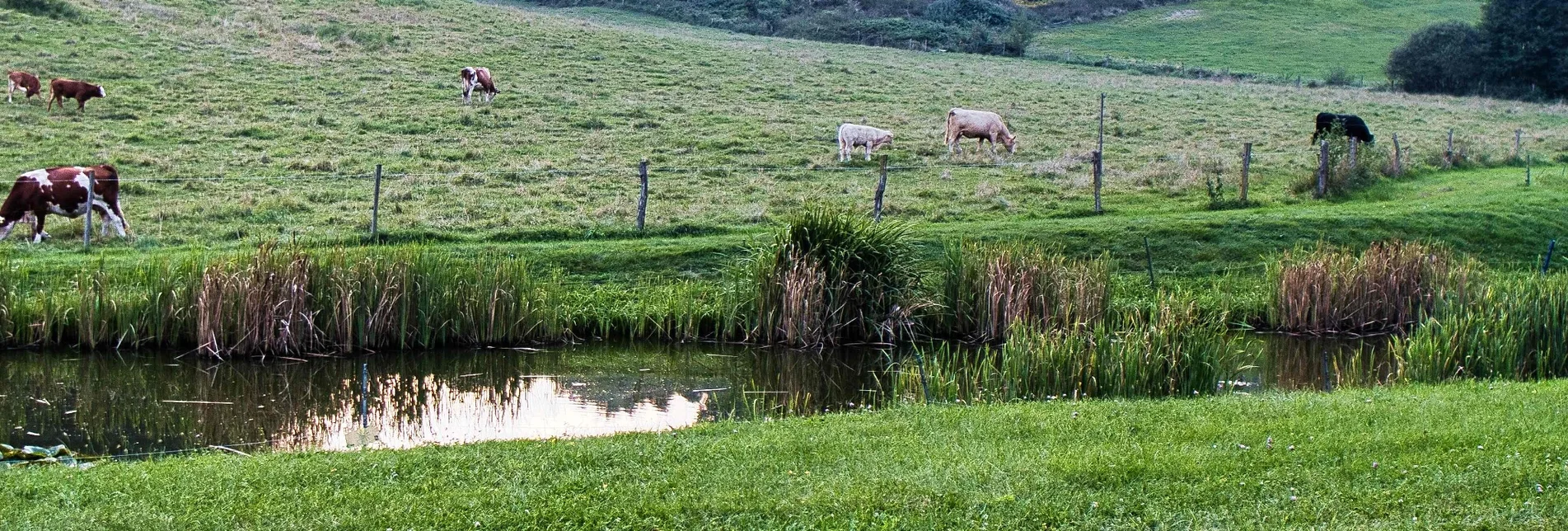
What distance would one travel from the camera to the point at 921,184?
81.5ft

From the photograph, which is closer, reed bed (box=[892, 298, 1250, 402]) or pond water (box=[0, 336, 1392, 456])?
reed bed (box=[892, 298, 1250, 402])

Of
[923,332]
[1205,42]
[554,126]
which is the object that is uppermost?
[1205,42]

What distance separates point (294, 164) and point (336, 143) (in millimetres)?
2641

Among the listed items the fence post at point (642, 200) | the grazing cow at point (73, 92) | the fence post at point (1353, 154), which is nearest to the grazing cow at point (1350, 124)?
the fence post at point (1353, 154)

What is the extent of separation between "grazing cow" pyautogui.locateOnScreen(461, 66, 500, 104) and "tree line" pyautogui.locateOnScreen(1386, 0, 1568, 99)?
38.3 m

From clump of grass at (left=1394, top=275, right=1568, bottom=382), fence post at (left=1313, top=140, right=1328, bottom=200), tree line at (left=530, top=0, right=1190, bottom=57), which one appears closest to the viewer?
clump of grass at (left=1394, top=275, right=1568, bottom=382)

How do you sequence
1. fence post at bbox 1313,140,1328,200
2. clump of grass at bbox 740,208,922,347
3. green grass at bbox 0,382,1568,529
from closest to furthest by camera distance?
green grass at bbox 0,382,1568,529
clump of grass at bbox 740,208,922,347
fence post at bbox 1313,140,1328,200

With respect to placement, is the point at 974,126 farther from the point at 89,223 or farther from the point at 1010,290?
the point at 89,223


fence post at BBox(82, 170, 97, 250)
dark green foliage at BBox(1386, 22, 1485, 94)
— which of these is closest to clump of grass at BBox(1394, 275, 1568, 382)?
fence post at BBox(82, 170, 97, 250)

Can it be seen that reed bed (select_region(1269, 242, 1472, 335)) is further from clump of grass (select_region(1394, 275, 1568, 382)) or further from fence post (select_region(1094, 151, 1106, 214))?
fence post (select_region(1094, 151, 1106, 214))

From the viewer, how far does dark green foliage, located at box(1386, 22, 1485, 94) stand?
53.1m

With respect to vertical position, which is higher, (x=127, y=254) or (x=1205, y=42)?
(x=1205, y=42)

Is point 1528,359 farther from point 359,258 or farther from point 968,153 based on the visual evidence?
point 968,153

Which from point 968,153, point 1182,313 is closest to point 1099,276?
point 1182,313
